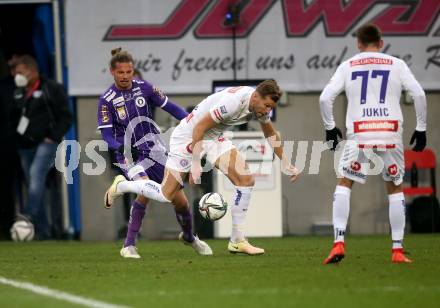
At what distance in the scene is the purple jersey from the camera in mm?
12008

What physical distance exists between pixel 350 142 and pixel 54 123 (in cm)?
747

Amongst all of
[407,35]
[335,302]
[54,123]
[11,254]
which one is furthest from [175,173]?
[407,35]

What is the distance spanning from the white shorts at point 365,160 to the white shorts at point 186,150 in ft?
4.74

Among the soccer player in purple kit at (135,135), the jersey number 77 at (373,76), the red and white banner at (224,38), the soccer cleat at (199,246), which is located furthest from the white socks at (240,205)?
the red and white banner at (224,38)

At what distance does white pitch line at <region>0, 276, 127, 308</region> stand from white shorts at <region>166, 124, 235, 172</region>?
216cm

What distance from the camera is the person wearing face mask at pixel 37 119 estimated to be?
1684 centimetres

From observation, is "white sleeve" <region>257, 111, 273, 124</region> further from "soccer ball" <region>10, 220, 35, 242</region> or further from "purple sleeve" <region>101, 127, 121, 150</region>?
"soccer ball" <region>10, 220, 35, 242</region>

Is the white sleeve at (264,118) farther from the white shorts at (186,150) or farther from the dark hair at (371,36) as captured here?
the dark hair at (371,36)

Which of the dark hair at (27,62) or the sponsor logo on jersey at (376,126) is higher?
the dark hair at (27,62)

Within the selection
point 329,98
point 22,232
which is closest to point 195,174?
point 329,98

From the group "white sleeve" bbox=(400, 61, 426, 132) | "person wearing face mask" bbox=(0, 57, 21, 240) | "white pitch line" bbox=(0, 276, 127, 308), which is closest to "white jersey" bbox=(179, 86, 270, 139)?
"white sleeve" bbox=(400, 61, 426, 132)

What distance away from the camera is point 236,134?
53.8 feet

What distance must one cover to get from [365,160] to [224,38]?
7459 millimetres

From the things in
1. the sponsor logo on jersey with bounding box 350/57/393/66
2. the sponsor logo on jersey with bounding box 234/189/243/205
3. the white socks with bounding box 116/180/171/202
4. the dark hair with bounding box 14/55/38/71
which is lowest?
the sponsor logo on jersey with bounding box 234/189/243/205
